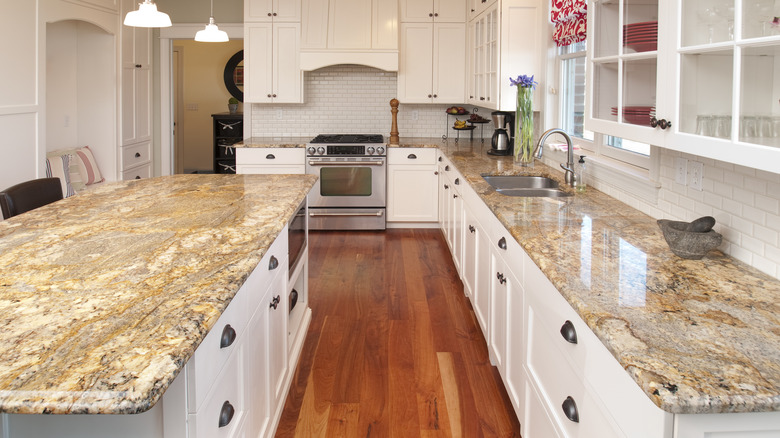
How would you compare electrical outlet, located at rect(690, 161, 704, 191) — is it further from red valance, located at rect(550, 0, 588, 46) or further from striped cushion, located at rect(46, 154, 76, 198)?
striped cushion, located at rect(46, 154, 76, 198)

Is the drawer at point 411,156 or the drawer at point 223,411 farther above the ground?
the drawer at point 411,156

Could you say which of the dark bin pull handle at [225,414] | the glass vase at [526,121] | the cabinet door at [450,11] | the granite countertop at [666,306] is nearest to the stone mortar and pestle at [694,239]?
the granite countertop at [666,306]

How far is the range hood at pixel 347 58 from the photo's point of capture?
6.54m

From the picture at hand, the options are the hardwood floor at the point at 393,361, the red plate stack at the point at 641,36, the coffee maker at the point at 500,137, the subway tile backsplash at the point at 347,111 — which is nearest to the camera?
the red plate stack at the point at 641,36

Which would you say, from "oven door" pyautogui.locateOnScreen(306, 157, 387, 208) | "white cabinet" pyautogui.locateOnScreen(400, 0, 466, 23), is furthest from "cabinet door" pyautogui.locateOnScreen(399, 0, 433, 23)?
"oven door" pyautogui.locateOnScreen(306, 157, 387, 208)

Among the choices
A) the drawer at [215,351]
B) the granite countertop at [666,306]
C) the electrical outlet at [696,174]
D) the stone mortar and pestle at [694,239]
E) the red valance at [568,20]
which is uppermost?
the red valance at [568,20]

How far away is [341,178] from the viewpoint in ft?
21.3

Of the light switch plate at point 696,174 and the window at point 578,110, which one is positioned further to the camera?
the window at point 578,110

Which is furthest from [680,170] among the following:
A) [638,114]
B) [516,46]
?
[516,46]

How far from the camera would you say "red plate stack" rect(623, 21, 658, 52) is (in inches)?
86.0

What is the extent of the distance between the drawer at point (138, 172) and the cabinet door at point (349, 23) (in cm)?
230

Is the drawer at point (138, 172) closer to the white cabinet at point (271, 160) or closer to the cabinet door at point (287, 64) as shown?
the white cabinet at point (271, 160)

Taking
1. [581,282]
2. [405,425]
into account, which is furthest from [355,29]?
[581,282]

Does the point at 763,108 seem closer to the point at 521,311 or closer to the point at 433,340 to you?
the point at 521,311
